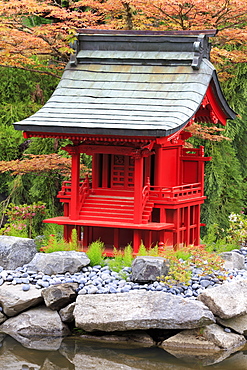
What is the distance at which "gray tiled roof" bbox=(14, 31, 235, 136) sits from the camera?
1212 centimetres

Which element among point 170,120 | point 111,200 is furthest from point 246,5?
point 111,200

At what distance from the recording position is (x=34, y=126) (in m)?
12.3

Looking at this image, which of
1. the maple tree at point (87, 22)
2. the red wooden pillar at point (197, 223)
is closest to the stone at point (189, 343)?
the red wooden pillar at point (197, 223)

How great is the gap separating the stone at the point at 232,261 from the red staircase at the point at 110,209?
1.76 metres

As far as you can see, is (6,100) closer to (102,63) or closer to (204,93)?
(102,63)

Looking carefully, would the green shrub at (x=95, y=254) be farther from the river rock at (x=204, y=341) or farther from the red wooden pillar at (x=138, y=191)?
the river rock at (x=204, y=341)

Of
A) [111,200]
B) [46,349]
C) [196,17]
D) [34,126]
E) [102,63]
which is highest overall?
[196,17]

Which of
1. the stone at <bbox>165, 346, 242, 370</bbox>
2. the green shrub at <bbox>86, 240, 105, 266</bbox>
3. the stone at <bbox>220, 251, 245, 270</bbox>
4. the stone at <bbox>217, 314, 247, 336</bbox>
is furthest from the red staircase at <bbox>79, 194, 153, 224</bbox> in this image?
the stone at <bbox>165, 346, 242, 370</bbox>

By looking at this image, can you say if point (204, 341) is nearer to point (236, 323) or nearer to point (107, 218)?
point (236, 323)

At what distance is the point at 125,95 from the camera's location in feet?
43.1

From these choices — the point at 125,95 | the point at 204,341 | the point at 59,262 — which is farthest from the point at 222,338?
the point at 125,95

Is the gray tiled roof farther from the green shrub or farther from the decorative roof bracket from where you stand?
the green shrub

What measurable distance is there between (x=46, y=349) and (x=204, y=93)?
5.85 m

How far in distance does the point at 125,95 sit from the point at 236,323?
4.92m
